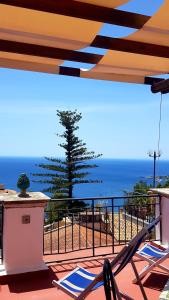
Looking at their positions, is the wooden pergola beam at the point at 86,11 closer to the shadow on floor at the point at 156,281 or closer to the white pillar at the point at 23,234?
the white pillar at the point at 23,234

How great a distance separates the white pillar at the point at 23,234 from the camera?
131 inches

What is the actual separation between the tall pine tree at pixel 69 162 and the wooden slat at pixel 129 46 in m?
17.3

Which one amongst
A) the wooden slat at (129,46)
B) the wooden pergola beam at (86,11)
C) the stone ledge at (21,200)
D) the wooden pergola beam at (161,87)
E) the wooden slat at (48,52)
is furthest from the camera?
the wooden pergola beam at (161,87)

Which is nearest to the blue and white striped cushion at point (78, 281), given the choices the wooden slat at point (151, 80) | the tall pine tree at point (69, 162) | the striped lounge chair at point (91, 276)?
the striped lounge chair at point (91, 276)

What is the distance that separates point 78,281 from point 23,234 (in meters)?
1.03

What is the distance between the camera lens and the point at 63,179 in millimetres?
20906

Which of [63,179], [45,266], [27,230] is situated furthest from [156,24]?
[63,179]

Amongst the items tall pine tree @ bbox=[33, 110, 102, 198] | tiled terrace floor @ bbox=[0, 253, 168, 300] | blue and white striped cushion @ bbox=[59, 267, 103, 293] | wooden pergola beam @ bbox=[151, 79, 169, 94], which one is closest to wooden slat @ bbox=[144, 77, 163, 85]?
wooden pergola beam @ bbox=[151, 79, 169, 94]

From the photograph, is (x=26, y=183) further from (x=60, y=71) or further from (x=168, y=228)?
(x=168, y=228)

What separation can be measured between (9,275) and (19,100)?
49421 mm

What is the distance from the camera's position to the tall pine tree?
66.7 ft

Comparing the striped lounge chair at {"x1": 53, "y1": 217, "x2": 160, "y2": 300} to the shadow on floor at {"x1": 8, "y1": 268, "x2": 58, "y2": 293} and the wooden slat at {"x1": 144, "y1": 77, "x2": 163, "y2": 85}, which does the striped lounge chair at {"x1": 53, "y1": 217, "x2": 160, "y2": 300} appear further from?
the wooden slat at {"x1": 144, "y1": 77, "x2": 163, "y2": 85}

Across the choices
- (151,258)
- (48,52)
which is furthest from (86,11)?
(151,258)

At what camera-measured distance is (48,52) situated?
295 centimetres
